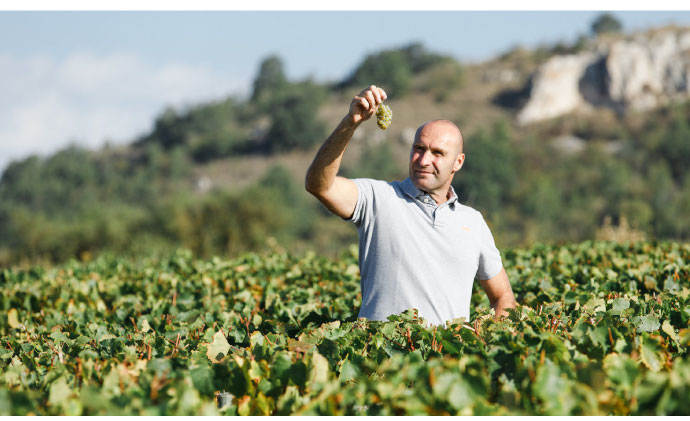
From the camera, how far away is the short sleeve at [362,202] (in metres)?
3.40

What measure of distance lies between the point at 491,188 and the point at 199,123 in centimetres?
3528

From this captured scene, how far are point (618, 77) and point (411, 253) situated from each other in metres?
54.2

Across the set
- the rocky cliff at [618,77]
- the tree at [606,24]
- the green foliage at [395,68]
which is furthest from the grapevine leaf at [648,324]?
the tree at [606,24]

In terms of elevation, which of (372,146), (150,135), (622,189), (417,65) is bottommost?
(622,189)

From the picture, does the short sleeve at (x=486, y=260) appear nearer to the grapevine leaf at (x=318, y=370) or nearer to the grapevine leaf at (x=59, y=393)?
the grapevine leaf at (x=318, y=370)

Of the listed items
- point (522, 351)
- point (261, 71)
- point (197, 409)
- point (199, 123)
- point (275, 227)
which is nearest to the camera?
point (197, 409)

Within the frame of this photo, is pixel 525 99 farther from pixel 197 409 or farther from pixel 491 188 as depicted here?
pixel 197 409

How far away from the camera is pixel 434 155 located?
11.5ft

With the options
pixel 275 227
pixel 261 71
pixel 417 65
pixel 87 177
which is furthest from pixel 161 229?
pixel 261 71

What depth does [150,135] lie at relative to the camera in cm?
7056

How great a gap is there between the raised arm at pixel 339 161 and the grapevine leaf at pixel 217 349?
38.0 inches

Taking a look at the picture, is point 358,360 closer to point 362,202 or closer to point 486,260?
point 362,202

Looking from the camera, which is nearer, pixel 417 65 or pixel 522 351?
pixel 522 351

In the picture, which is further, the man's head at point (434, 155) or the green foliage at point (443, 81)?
the green foliage at point (443, 81)
